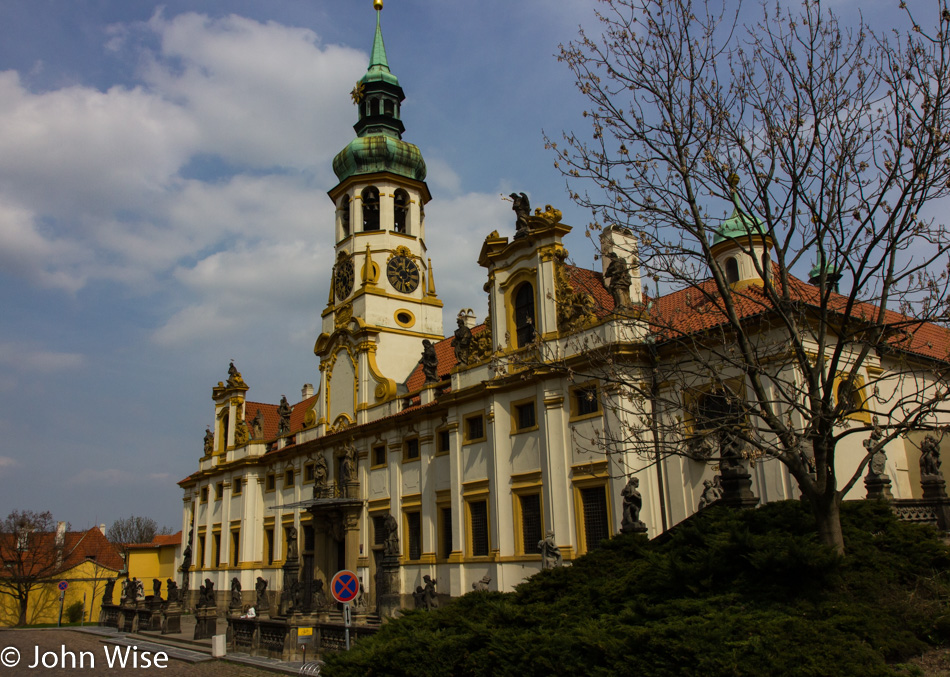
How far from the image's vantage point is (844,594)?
9383 millimetres

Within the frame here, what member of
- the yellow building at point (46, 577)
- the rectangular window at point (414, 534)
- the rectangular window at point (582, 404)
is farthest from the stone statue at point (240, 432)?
the rectangular window at point (582, 404)

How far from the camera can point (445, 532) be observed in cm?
2902

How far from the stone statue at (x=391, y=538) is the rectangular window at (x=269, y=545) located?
46.6ft

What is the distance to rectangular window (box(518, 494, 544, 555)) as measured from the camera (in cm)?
2459

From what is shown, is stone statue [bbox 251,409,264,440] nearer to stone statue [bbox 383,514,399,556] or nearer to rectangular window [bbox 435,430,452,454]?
stone statue [bbox 383,514,399,556]

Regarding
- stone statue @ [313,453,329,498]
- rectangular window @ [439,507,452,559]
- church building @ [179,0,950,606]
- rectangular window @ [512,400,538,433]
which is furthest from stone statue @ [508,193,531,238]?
stone statue @ [313,453,329,498]

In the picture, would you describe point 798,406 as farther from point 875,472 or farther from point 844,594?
point 875,472

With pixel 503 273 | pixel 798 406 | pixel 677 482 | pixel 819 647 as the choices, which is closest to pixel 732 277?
pixel 503 273

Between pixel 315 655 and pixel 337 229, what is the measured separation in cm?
2559

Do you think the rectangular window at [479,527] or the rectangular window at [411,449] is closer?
the rectangular window at [479,527]

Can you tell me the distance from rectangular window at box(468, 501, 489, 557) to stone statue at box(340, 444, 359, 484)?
8966 mm

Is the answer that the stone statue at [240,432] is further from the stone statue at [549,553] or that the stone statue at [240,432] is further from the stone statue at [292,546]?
A: the stone statue at [549,553]

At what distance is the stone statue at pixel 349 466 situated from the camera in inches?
1356

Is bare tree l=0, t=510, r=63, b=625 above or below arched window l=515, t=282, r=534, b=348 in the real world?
below
